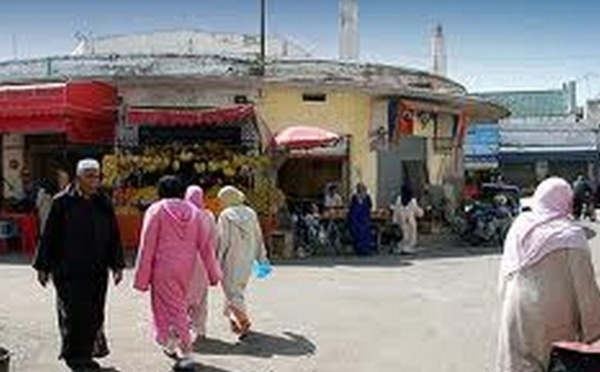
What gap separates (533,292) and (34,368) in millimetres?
4568

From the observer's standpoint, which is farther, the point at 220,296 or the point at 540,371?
the point at 220,296

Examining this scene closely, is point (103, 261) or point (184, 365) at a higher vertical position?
point (103, 261)

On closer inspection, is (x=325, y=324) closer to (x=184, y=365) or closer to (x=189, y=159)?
(x=184, y=365)

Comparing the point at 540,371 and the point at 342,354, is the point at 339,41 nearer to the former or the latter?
the point at 342,354

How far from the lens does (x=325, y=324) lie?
1108 centimetres

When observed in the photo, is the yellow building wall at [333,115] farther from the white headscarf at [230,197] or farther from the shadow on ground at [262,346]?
the shadow on ground at [262,346]

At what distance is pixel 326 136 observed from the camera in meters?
19.7

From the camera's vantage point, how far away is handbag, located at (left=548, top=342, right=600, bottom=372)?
4.82 metres

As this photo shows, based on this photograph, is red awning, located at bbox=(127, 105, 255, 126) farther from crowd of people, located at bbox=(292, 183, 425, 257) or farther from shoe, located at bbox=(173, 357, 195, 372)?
shoe, located at bbox=(173, 357, 195, 372)

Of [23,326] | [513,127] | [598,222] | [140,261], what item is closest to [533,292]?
[140,261]

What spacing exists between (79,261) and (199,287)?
1.39 meters

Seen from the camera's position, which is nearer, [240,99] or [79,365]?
[79,365]

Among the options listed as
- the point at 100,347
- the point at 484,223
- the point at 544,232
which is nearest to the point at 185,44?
the point at 484,223

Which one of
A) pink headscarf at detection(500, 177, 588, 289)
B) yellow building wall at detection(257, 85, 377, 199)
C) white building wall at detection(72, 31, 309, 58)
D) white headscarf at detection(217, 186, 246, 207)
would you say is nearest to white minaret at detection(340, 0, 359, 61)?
white building wall at detection(72, 31, 309, 58)
